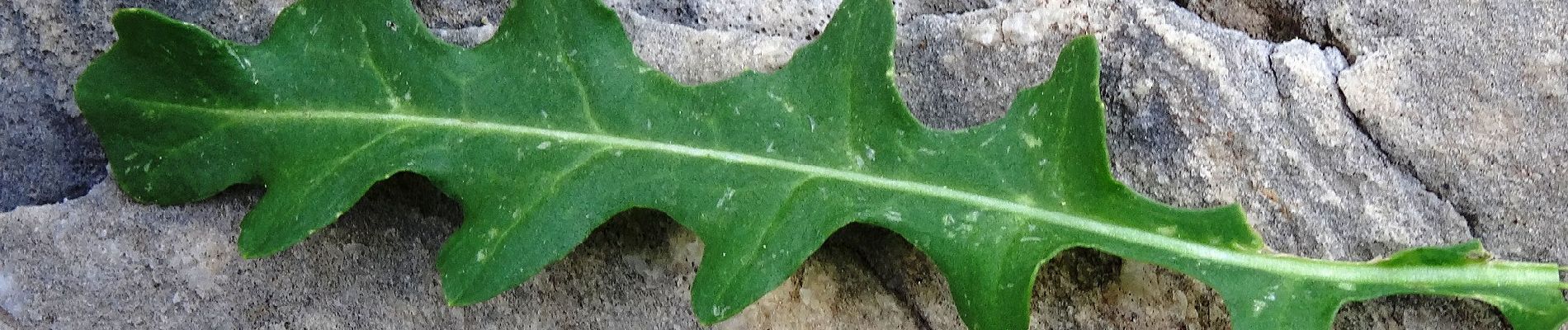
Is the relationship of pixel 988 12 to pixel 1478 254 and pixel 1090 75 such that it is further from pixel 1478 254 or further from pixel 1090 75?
pixel 1478 254

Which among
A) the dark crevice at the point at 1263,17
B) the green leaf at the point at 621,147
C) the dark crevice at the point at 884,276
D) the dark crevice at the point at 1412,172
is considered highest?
the dark crevice at the point at 1263,17

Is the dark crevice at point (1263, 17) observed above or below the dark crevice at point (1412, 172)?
Answer: above

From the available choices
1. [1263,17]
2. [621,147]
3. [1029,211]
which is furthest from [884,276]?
[1263,17]

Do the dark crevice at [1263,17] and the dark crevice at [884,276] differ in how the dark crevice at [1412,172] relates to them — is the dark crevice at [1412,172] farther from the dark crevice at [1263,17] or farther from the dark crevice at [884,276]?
the dark crevice at [884,276]

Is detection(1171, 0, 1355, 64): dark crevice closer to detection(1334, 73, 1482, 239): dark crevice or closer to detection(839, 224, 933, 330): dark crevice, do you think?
detection(1334, 73, 1482, 239): dark crevice

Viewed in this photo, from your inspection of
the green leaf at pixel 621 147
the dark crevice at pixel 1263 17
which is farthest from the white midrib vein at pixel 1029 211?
the dark crevice at pixel 1263 17

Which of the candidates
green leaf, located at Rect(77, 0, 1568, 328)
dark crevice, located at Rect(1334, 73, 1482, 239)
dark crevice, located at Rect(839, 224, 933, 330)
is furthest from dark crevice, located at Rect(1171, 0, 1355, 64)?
dark crevice, located at Rect(839, 224, 933, 330)
